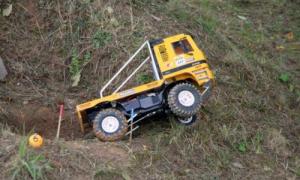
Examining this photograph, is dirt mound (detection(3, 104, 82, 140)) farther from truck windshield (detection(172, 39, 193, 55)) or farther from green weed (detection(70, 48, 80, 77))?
truck windshield (detection(172, 39, 193, 55))

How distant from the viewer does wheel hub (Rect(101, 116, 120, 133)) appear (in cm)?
488

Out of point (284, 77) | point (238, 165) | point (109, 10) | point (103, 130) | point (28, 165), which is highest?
point (109, 10)

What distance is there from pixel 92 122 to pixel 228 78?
2.02 meters

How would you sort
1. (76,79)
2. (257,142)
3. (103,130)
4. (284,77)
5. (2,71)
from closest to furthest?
(103,130)
(257,142)
(2,71)
(76,79)
(284,77)

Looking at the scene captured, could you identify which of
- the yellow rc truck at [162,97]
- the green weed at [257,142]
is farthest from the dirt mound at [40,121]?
the green weed at [257,142]

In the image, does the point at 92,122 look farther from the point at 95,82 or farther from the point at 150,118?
the point at 95,82

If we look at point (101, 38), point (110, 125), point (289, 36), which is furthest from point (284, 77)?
point (110, 125)

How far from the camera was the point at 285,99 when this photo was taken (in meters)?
6.38

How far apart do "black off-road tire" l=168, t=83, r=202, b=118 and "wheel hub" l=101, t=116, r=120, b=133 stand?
514 mm

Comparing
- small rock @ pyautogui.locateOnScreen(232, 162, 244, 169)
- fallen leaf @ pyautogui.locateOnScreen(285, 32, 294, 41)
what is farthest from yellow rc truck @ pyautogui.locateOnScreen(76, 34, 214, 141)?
fallen leaf @ pyautogui.locateOnScreen(285, 32, 294, 41)

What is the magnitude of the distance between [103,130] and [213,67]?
210 cm

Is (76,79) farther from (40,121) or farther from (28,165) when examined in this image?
(28,165)

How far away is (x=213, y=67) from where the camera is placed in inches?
256

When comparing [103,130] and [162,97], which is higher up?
[162,97]
